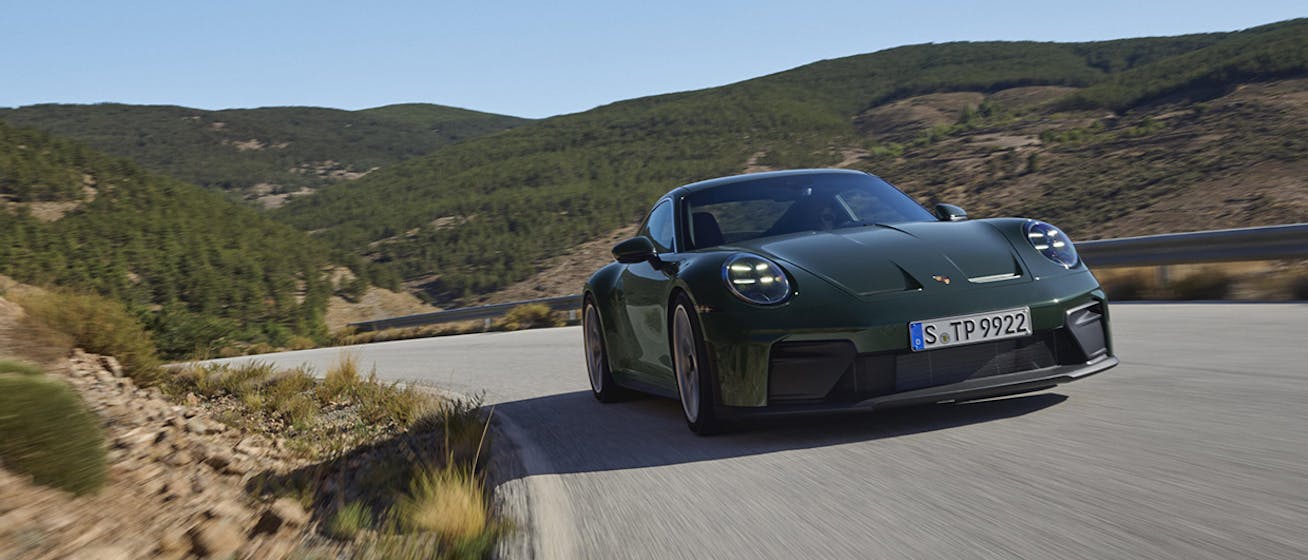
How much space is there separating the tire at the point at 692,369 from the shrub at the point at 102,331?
22.6ft

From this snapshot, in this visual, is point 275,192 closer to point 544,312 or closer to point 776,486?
point 544,312

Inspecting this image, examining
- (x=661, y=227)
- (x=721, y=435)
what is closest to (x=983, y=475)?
(x=721, y=435)

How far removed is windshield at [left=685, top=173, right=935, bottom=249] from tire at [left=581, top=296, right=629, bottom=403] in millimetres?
1223

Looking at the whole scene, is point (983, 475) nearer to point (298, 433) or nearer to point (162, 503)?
point (162, 503)

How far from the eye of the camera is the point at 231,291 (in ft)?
100

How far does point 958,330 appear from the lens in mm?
4773

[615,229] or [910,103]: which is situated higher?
[910,103]

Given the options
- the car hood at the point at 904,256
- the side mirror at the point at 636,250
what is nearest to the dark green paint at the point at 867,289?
the car hood at the point at 904,256

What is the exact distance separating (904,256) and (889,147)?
49.8m

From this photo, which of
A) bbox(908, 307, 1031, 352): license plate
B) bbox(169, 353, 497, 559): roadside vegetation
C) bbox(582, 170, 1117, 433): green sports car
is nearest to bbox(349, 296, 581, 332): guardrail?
bbox(169, 353, 497, 559): roadside vegetation

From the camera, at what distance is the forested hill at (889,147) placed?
35.1 m

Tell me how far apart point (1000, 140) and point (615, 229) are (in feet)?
50.6

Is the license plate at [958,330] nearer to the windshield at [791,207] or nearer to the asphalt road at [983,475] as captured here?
the asphalt road at [983,475]

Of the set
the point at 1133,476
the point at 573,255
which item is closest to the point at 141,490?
the point at 1133,476
